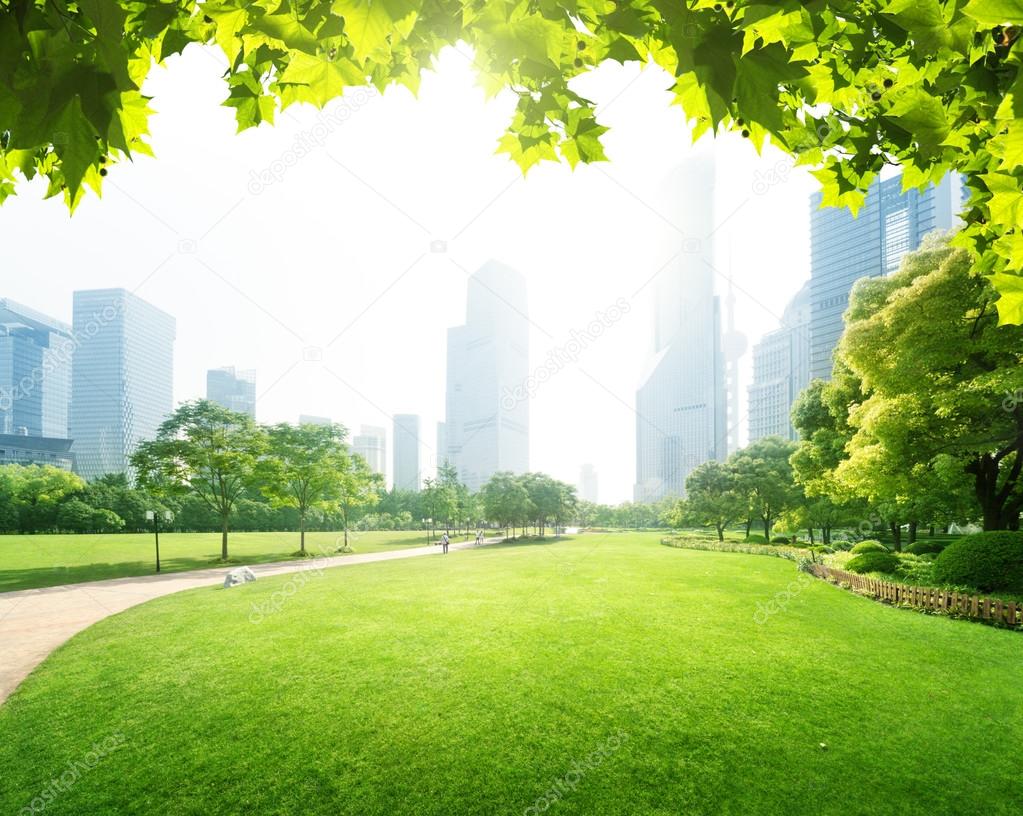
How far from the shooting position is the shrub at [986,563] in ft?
39.8

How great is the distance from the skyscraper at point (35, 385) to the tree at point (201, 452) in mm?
55661

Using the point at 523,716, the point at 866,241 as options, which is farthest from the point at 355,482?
the point at 866,241

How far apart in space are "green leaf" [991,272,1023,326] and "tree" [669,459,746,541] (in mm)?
39931

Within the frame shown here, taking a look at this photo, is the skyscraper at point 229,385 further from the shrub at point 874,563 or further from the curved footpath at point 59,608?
the shrub at point 874,563

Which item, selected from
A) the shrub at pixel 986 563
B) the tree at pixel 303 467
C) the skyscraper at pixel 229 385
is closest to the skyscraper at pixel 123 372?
the skyscraper at pixel 229 385

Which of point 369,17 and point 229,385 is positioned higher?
point 229,385

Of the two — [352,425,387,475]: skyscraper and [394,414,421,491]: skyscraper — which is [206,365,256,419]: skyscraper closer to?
[352,425,387,475]: skyscraper

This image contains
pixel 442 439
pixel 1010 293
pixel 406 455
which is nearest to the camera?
pixel 1010 293

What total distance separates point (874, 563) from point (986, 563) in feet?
11.7

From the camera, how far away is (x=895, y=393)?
44.9ft

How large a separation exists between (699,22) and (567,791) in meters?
6.03

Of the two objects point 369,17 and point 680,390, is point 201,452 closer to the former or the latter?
point 369,17

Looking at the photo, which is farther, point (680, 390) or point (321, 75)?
point (680, 390)

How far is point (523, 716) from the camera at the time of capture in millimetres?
6246
